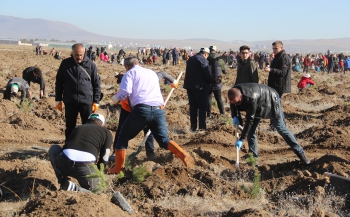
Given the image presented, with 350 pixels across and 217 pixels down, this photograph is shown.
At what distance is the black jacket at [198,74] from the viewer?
35.8 ft

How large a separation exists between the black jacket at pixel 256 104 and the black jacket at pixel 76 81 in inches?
82.4

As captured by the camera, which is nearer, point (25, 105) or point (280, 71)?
point (280, 71)

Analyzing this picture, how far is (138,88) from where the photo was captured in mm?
7082

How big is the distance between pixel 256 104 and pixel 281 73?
3030 mm

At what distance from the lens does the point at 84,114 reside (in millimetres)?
8078

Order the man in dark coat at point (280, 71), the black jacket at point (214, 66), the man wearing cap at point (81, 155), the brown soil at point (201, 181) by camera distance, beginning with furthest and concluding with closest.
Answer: the black jacket at point (214, 66) < the man in dark coat at point (280, 71) < the man wearing cap at point (81, 155) < the brown soil at point (201, 181)

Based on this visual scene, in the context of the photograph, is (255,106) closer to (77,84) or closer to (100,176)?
(77,84)

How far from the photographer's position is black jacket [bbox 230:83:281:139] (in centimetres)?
740

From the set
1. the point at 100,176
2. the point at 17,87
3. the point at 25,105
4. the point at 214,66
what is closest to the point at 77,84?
the point at 100,176

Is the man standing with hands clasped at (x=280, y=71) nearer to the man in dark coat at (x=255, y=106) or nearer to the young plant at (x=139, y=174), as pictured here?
the man in dark coat at (x=255, y=106)

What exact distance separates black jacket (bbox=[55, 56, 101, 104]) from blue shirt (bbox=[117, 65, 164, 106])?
971mm

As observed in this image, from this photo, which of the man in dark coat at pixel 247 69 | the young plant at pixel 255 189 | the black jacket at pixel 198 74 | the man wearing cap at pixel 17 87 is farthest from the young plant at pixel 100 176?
the man wearing cap at pixel 17 87

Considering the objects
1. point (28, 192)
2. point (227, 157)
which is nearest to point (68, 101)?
point (28, 192)

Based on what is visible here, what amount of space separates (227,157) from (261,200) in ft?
9.09
